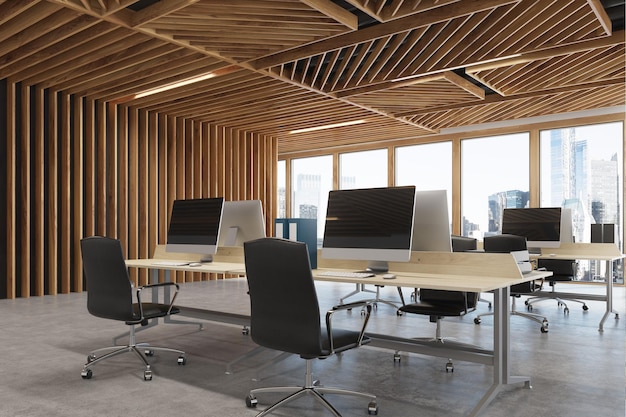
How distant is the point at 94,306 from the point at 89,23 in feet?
11.5

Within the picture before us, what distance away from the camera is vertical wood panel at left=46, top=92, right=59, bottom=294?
8570mm

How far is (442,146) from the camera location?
12.8m

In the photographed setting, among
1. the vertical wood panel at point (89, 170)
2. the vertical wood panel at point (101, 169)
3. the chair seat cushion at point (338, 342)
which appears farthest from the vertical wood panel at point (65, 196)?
the chair seat cushion at point (338, 342)

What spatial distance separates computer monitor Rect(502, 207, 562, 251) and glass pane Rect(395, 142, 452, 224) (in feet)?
17.9

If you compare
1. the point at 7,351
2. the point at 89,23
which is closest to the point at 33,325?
the point at 7,351

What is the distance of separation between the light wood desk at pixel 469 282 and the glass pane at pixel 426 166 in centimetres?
863

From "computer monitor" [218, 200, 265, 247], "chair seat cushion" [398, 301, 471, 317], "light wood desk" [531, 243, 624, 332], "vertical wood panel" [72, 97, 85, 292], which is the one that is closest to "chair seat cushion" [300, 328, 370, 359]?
"chair seat cushion" [398, 301, 471, 317]

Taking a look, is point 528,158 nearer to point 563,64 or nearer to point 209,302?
point 563,64

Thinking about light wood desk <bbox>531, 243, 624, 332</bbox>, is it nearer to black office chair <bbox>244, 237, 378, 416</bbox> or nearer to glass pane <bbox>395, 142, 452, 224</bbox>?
black office chair <bbox>244, 237, 378, 416</bbox>

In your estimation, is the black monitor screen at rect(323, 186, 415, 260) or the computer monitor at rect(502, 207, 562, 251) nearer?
the black monitor screen at rect(323, 186, 415, 260)

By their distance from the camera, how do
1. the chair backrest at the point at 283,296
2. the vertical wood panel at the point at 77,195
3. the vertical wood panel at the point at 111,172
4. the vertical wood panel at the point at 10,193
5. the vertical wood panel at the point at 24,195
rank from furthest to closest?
1. the vertical wood panel at the point at 111,172
2. the vertical wood panel at the point at 77,195
3. the vertical wood panel at the point at 24,195
4. the vertical wood panel at the point at 10,193
5. the chair backrest at the point at 283,296

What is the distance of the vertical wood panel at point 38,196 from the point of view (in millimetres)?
8391

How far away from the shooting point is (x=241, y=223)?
17.7ft

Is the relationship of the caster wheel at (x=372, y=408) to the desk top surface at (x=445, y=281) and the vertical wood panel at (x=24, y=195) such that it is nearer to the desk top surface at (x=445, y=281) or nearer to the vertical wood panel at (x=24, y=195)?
the desk top surface at (x=445, y=281)
